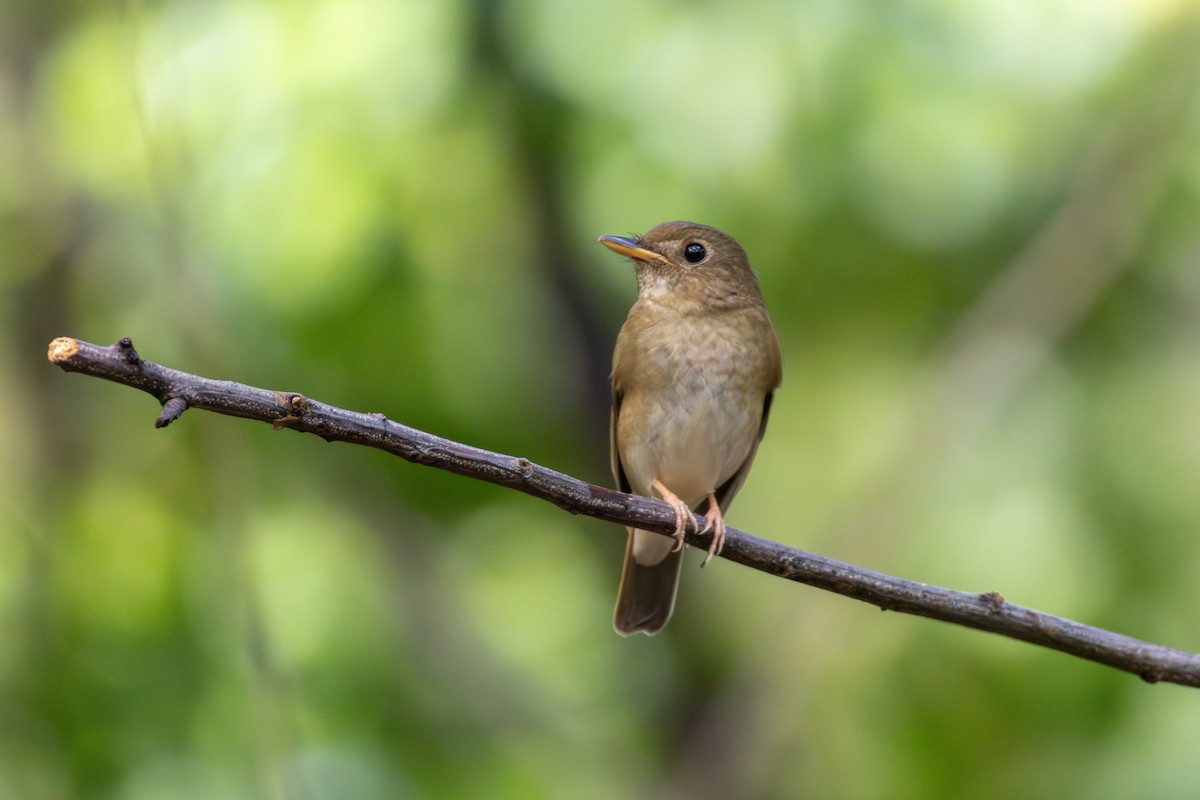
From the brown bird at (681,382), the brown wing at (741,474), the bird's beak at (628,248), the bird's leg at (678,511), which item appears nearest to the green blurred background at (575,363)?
the brown wing at (741,474)

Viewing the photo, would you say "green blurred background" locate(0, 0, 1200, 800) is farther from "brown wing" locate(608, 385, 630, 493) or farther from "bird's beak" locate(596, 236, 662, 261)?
"bird's beak" locate(596, 236, 662, 261)

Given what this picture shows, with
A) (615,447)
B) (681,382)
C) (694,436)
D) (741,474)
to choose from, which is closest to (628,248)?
(681,382)

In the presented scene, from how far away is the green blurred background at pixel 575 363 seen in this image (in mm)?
5223

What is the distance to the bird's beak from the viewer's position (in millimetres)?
4980

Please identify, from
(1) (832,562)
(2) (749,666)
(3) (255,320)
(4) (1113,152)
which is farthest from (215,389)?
(4) (1113,152)

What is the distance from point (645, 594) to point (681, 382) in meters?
1.00

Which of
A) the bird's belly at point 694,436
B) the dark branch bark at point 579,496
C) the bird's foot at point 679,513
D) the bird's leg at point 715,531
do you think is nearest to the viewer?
the dark branch bark at point 579,496

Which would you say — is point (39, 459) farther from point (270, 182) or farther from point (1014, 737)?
point (1014, 737)

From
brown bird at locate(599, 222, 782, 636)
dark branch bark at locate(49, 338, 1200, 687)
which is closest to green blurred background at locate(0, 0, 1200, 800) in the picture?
brown bird at locate(599, 222, 782, 636)

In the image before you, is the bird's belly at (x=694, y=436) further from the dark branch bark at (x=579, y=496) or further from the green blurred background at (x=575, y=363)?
the dark branch bark at (x=579, y=496)

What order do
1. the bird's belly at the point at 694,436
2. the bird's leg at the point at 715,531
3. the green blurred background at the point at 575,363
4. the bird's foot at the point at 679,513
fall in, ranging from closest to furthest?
the bird's foot at the point at 679,513 < the bird's leg at the point at 715,531 < the bird's belly at the point at 694,436 < the green blurred background at the point at 575,363

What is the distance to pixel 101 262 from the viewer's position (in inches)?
246

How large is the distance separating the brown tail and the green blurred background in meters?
0.71

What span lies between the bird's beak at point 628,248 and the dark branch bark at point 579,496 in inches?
69.0
